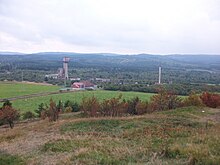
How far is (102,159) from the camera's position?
8578mm

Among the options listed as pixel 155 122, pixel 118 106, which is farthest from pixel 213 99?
pixel 155 122

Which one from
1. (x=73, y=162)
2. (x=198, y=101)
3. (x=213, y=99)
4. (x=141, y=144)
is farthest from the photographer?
(x=213, y=99)

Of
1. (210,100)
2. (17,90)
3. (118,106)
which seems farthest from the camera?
(17,90)

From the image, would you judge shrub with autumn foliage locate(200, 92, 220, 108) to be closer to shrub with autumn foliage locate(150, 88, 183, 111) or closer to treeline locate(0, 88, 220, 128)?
treeline locate(0, 88, 220, 128)

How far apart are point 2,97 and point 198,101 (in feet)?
148

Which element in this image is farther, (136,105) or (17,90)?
(17,90)

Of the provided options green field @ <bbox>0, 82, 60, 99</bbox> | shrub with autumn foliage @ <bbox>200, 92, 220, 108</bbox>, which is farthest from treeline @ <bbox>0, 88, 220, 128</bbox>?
green field @ <bbox>0, 82, 60, 99</bbox>

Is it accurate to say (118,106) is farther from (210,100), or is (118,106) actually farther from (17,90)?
(17,90)

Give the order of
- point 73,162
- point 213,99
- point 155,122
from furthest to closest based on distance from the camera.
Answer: point 213,99, point 155,122, point 73,162

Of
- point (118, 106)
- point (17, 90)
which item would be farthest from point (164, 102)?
point (17, 90)

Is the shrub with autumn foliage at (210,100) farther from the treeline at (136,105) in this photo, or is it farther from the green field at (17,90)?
the green field at (17,90)

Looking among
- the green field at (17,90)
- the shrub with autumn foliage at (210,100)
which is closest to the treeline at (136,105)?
the shrub with autumn foliage at (210,100)

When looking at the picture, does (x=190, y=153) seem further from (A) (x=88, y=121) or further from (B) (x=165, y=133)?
(A) (x=88, y=121)

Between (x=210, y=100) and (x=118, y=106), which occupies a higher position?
(x=118, y=106)
